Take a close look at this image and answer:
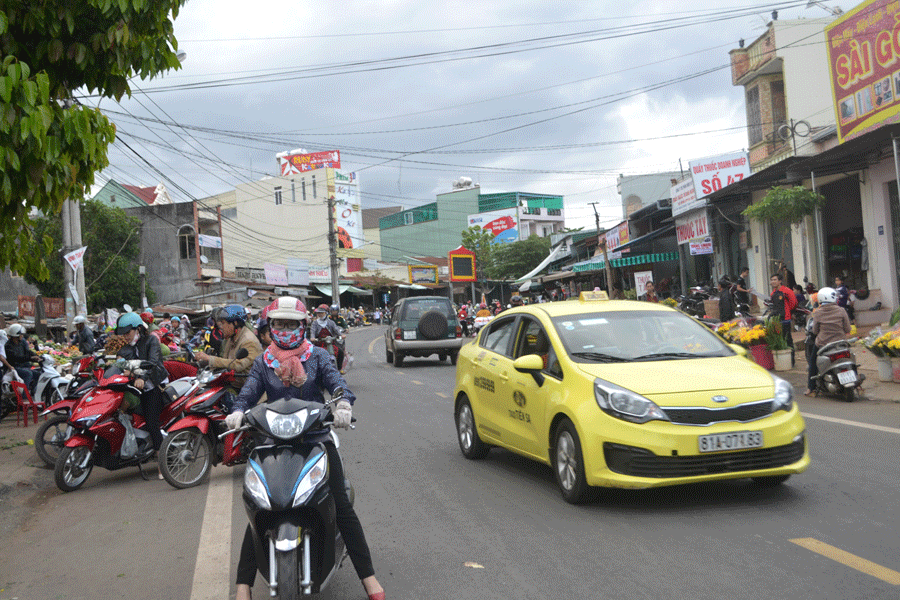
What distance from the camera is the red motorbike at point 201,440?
8.03 m

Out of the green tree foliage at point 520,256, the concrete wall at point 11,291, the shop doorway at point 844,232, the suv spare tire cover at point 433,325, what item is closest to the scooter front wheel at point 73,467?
the suv spare tire cover at point 433,325

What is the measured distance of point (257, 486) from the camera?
3.94 metres

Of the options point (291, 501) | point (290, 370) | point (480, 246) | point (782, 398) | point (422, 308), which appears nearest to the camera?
point (291, 501)

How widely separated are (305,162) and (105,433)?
265 feet

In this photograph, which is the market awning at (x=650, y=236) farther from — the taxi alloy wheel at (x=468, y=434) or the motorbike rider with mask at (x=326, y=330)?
the taxi alloy wheel at (x=468, y=434)

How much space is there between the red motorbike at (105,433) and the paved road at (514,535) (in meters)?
0.28

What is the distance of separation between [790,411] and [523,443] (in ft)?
7.28

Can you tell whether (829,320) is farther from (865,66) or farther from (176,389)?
(865,66)

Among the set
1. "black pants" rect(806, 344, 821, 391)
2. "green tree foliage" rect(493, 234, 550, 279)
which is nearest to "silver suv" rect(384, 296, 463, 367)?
"black pants" rect(806, 344, 821, 391)

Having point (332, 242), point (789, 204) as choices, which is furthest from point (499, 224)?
point (789, 204)

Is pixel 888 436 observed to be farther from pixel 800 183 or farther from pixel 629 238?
pixel 629 238

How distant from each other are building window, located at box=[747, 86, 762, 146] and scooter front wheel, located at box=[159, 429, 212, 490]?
967 inches

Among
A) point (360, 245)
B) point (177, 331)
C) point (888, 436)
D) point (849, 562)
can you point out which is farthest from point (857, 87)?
point (360, 245)

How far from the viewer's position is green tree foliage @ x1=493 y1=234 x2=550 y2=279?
76750 millimetres
